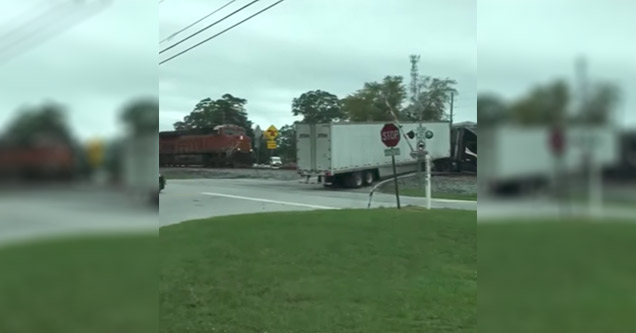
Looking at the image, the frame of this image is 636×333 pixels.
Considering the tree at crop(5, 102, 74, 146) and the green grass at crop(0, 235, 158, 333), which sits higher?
the tree at crop(5, 102, 74, 146)

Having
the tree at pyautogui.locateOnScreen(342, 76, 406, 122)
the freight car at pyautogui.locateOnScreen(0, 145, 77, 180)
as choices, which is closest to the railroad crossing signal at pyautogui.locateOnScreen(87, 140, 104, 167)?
the freight car at pyautogui.locateOnScreen(0, 145, 77, 180)

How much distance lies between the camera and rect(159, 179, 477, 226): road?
2.71 meters

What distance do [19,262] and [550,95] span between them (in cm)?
170

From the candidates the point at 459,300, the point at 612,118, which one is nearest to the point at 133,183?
the point at 612,118

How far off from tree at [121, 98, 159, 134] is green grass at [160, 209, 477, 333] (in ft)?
A: 3.71

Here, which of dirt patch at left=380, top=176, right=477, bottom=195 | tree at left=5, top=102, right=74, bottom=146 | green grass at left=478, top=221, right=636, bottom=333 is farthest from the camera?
dirt patch at left=380, top=176, right=477, bottom=195

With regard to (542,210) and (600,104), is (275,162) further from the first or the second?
(600,104)

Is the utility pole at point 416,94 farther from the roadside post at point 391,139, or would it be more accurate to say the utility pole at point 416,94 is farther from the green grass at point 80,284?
the green grass at point 80,284

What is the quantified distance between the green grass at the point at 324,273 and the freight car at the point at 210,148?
31 cm

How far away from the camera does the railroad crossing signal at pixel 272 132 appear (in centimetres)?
269

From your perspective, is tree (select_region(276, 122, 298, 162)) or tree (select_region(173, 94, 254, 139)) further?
tree (select_region(276, 122, 298, 162))

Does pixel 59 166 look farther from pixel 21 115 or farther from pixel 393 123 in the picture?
pixel 393 123

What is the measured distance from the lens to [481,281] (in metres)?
2.00

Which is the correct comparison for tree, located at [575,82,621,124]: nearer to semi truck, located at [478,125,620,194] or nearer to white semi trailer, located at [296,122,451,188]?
semi truck, located at [478,125,620,194]
